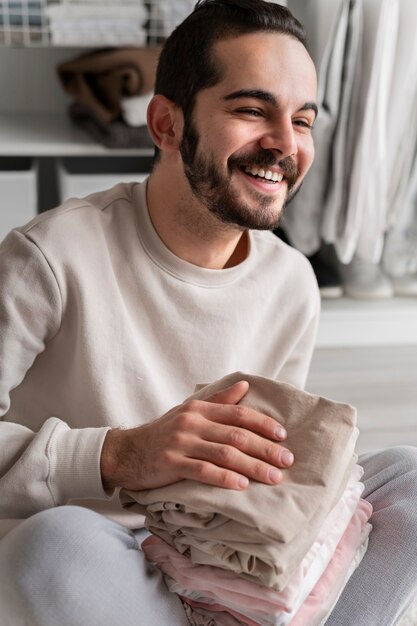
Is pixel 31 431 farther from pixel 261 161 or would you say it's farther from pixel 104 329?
pixel 261 161

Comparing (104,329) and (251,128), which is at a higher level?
(251,128)

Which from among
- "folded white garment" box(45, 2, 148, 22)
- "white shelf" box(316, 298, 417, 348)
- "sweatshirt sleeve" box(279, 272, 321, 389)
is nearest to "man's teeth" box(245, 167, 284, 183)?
"sweatshirt sleeve" box(279, 272, 321, 389)

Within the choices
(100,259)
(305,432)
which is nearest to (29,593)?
(305,432)

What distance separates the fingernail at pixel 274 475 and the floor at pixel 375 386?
103 cm

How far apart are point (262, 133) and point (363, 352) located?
1.41 m

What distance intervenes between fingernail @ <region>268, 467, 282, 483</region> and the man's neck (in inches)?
15.0

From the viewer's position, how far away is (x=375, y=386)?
2.32 metres

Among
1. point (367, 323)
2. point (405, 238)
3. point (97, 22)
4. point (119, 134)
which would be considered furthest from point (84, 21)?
point (367, 323)

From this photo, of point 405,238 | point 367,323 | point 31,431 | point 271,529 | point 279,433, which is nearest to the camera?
point 271,529

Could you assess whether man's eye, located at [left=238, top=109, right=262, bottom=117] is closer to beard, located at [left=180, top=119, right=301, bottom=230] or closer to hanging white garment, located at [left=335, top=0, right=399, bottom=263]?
beard, located at [left=180, top=119, right=301, bottom=230]

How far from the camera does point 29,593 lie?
949mm

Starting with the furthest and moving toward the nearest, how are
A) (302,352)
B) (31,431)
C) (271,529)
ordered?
1. (302,352)
2. (31,431)
3. (271,529)

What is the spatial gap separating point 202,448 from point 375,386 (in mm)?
1379

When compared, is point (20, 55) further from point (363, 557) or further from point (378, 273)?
point (363, 557)
